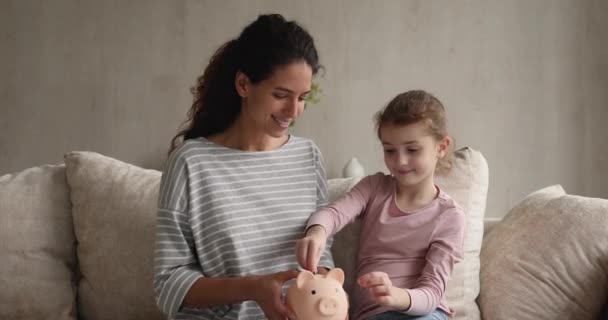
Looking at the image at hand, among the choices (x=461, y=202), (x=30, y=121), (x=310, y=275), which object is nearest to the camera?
(x=310, y=275)

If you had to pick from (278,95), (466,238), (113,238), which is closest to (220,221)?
(278,95)

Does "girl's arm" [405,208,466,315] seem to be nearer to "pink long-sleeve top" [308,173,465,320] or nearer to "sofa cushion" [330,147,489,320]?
"pink long-sleeve top" [308,173,465,320]

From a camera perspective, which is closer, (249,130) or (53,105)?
(249,130)

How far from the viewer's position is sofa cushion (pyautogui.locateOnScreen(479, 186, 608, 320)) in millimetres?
1721

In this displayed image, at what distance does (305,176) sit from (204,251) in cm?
32

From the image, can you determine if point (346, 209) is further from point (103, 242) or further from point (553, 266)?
point (103, 242)

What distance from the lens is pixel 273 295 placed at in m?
1.33

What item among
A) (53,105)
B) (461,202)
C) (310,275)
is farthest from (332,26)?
(310,275)

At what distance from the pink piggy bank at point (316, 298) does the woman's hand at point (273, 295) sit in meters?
0.03

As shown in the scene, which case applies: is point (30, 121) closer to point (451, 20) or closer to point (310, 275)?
point (451, 20)

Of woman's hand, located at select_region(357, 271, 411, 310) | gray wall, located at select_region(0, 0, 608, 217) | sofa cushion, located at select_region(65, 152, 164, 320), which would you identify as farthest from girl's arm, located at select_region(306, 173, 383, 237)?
gray wall, located at select_region(0, 0, 608, 217)

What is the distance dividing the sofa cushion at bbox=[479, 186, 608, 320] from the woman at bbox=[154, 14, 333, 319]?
1.85ft

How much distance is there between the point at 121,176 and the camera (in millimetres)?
2041

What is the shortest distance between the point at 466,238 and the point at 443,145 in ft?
1.00
